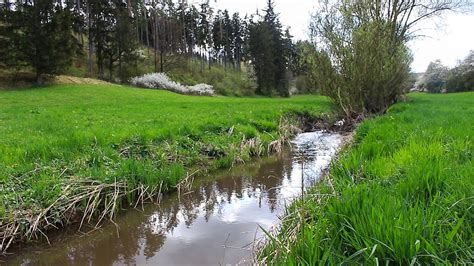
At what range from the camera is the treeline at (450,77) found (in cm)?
5817

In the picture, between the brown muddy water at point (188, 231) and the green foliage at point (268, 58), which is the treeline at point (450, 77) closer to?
the green foliage at point (268, 58)

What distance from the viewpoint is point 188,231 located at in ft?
16.7

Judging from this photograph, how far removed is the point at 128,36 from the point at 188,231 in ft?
137

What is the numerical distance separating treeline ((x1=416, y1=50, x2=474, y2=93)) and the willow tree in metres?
47.9

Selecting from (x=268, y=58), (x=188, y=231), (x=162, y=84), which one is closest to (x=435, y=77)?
(x=268, y=58)

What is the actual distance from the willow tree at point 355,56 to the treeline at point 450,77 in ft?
157

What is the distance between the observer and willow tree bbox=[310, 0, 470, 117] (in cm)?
1703

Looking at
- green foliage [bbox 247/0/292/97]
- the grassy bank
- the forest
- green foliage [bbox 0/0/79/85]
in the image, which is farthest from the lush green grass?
green foliage [bbox 247/0/292/97]

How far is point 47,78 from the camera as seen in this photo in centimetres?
3338

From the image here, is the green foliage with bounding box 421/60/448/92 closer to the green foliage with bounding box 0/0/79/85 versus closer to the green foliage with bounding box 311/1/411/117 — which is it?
the green foliage with bounding box 311/1/411/117

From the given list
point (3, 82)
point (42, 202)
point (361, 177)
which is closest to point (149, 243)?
point (42, 202)

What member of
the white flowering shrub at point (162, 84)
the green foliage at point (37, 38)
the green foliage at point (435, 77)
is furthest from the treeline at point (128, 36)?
the green foliage at point (435, 77)

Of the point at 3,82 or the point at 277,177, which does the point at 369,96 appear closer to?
the point at 277,177

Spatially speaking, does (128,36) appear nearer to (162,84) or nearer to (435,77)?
(162,84)
